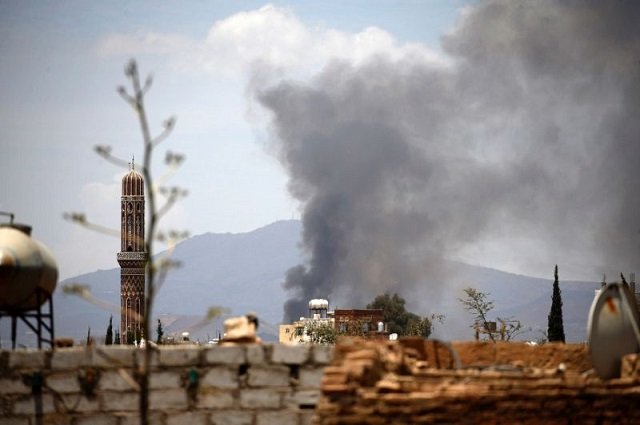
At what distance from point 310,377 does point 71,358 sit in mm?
3585

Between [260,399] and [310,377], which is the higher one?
[310,377]

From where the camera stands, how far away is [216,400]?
897 inches

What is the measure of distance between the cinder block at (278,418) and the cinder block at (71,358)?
2664 millimetres

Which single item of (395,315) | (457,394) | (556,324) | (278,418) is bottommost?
(278,418)

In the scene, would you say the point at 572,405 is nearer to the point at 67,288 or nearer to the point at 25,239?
the point at 67,288

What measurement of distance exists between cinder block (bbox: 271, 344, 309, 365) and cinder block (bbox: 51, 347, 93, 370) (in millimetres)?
2782

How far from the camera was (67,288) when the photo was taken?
21406 millimetres

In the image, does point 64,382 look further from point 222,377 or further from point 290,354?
point 290,354

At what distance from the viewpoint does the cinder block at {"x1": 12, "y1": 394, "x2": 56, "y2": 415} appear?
23438 millimetres

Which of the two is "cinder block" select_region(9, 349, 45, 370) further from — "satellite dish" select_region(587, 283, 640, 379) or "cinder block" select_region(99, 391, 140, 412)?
"satellite dish" select_region(587, 283, 640, 379)

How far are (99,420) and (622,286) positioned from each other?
307 inches

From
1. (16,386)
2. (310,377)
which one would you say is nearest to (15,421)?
(16,386)

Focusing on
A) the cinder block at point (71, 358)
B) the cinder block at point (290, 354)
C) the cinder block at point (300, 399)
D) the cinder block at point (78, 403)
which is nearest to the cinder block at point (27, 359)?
the cinder block at point (71, 358)

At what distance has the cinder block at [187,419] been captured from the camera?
22.8m
